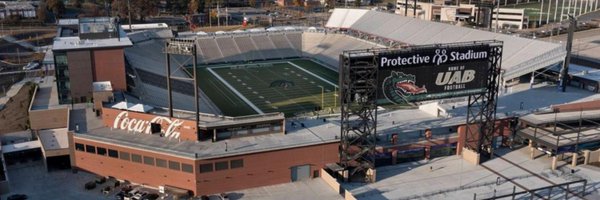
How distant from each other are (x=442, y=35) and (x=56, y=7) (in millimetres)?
86934

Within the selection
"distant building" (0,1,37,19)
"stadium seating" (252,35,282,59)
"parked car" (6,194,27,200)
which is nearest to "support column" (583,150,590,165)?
→ "parked car" (6,194,27,200)

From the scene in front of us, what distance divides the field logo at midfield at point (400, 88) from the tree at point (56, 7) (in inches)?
4118

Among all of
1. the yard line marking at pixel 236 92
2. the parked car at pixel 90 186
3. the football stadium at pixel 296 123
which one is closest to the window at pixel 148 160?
the football stadium at pixel 296 123

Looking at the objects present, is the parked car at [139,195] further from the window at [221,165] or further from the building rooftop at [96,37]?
the building rooftop at [96,37]

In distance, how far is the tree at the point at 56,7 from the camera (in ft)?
397

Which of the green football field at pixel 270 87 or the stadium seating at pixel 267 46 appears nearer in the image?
the green football field at pixel 270 87

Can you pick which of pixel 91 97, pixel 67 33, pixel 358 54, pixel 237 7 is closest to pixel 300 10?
pixel 237 7

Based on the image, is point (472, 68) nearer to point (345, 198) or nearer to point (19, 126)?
point (345, 198)

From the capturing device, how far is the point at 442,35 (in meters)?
78.6

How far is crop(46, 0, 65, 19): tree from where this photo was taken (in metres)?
121

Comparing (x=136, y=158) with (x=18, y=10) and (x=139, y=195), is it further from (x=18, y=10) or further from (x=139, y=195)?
(x=18, y=10)

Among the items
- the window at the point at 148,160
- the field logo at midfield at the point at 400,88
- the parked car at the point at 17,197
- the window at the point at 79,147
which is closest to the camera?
the parked car at the point at 17,197

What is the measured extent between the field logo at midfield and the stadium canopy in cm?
1942

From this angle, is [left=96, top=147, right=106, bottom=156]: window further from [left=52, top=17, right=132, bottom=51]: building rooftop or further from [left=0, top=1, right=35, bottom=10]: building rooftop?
[left=0, top=1, right=35, bottom=10]: building rooftop
